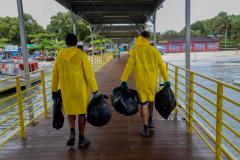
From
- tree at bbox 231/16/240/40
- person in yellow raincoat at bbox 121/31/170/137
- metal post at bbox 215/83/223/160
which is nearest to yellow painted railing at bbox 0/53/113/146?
person in yellow raincoat at bbox 121/31/170/137

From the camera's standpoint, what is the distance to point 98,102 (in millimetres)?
3570

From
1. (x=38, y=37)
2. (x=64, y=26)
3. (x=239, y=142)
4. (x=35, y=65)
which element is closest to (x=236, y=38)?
(x=64, y=26)

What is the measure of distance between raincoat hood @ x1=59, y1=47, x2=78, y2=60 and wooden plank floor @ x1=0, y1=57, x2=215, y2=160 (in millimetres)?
1159

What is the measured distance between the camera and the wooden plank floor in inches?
135

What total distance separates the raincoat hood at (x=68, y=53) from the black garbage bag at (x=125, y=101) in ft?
2.76

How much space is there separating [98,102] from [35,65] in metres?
18.5

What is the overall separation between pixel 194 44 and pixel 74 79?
212 ft

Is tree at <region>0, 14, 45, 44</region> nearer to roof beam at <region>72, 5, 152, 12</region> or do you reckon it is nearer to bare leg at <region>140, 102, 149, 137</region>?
roof beam at <region>72, 5, 152, 12</region>

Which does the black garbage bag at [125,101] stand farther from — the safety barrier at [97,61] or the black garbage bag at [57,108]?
the safety barrier at [97,61]

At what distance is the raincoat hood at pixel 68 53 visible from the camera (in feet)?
11.3

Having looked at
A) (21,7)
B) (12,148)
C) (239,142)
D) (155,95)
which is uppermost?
(21,7)

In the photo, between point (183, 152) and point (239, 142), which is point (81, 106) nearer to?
point (183, 152)

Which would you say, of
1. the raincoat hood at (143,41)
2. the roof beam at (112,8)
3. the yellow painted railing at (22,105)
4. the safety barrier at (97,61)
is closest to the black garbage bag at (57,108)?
the yellow painted railing at (22,105)

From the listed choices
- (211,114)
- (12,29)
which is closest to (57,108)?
(211,114)
